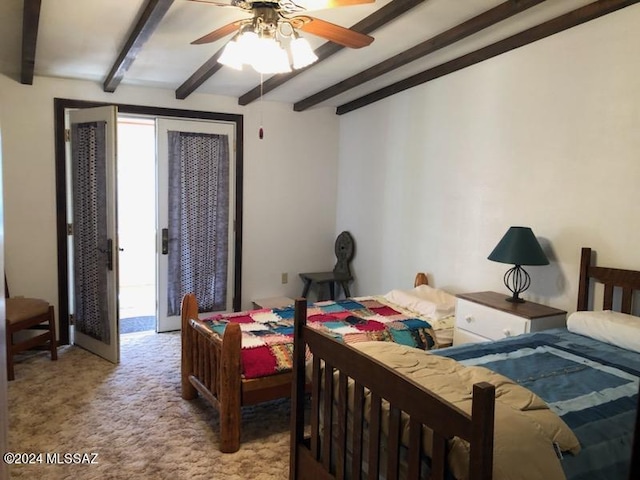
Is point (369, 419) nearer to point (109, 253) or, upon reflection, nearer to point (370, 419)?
point (370, 419)

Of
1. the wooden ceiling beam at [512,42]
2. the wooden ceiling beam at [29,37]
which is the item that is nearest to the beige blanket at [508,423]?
the wooden ceiling beam at [512,42]

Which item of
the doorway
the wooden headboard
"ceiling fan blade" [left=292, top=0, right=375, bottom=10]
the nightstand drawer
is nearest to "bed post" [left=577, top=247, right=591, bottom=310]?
the wooden headboard

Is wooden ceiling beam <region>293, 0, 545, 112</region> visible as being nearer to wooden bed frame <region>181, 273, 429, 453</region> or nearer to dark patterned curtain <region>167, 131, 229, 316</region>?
dark patterned curtain <region>167, 131, 229, 316</region>

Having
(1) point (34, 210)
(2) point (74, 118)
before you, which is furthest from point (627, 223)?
(1) point (34, 210)

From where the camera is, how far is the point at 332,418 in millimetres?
1804

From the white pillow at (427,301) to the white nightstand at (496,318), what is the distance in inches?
10.2

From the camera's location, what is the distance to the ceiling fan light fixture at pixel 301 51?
7.55 feet

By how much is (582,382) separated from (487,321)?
97 cm

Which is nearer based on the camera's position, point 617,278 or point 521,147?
point 617,278

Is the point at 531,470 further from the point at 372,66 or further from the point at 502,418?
the point at 372,66

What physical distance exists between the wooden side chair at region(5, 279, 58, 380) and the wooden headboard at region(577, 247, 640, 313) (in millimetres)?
3829

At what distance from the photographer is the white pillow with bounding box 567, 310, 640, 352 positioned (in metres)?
2.22

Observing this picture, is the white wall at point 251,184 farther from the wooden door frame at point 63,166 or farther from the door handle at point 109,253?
the door handle at point 109,253

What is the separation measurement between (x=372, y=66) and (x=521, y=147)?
1.34 metres
